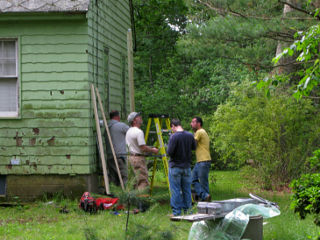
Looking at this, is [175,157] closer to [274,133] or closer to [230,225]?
[230,225]

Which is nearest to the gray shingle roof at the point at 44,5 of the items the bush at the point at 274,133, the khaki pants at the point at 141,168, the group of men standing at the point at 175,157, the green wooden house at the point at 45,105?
the green wooden house at the point at 45,105

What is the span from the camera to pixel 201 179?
37.5 ft

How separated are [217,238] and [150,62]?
2285 centimetres

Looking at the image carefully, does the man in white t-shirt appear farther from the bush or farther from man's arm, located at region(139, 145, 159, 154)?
the bush

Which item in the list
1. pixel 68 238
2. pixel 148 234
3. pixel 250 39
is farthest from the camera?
pixel 250 39

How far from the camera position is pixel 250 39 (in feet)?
44.5

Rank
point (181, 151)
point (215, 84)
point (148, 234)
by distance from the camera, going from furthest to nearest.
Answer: point (215, 84), point (181, 151), point (148, 234)

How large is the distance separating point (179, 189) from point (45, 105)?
3617 millimetres

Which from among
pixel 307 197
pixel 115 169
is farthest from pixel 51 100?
pixel 307 197

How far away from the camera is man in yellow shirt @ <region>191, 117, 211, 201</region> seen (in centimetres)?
1123

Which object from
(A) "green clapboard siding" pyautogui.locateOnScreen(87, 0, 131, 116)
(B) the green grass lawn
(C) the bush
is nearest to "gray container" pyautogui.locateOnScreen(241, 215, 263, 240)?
(B) the green grass lawn

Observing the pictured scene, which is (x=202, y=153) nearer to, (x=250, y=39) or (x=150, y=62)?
(x=250, y=39)

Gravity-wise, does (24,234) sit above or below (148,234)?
below

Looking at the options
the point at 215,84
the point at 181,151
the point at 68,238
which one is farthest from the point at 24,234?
the point at 215,84
